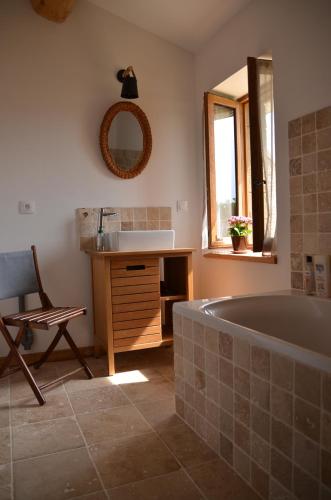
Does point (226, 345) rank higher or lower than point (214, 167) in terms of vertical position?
lower

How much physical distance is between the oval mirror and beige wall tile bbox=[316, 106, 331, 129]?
53.7 inches

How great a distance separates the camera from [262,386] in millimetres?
1244

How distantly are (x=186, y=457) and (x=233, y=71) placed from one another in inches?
91.5

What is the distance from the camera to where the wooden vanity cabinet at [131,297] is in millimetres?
2457

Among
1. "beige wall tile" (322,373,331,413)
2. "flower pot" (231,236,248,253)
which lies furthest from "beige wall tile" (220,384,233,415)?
"flower pot" (231,236,248,253)

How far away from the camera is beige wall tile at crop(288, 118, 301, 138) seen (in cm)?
210

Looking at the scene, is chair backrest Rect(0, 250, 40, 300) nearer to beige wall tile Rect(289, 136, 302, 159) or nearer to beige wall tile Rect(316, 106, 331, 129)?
beige wall tile Rect(289, 136, 302, 159)

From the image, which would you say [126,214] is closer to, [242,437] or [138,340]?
[138,340]

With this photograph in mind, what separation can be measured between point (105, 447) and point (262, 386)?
0.76m

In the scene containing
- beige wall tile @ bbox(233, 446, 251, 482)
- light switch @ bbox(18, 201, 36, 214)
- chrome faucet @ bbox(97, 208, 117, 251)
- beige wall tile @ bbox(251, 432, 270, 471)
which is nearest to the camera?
beige wall tile @ bbox(251, 432, 270, 471)

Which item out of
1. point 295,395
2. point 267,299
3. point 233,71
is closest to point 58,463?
point 295,395

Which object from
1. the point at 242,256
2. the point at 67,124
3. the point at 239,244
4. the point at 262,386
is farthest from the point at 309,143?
the point at 67,124

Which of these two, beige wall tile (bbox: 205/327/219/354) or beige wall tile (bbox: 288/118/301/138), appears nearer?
beige wall tile (bbox: 205/327/219/354)

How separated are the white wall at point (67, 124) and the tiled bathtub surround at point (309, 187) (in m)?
1.20
